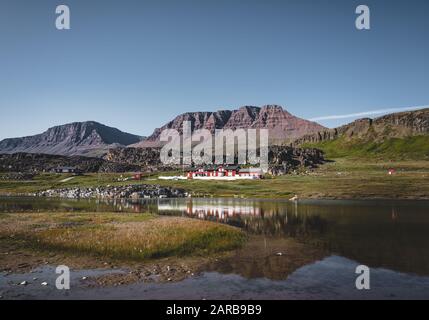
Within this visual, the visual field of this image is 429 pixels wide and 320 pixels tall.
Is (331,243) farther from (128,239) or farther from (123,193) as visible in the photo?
(123,193)

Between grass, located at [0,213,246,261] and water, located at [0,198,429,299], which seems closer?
water, located at [0,198,429,299]

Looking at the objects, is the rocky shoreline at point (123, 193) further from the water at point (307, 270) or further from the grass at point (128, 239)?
the water at point (307, 270)

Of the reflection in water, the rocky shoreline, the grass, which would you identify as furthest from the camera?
the rocky shoreline

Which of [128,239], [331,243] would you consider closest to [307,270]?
[331,243]

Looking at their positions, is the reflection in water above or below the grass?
below

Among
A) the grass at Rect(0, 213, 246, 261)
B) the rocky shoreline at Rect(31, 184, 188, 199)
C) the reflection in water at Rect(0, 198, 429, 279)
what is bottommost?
the rocky shoreline at Rect(31, 184, 188, 199)

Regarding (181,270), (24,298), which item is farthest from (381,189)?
(24,298)

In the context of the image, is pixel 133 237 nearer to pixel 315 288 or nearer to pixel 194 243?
pixel 194 243

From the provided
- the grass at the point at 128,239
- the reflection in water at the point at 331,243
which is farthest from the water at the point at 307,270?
the grass at the point at 128,239

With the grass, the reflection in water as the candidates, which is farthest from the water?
the grass

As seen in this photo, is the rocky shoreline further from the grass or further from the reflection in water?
the grass
